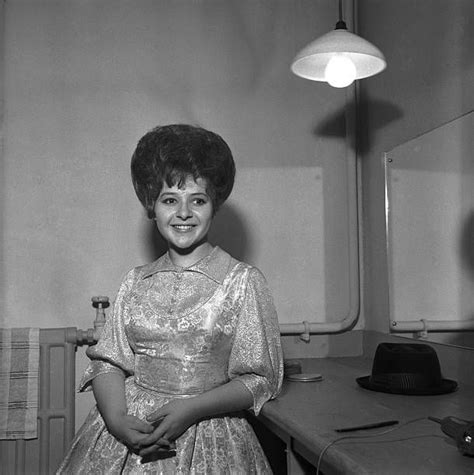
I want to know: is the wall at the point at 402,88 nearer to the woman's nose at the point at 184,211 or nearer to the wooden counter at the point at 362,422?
the wooden counter at the point at 362,422

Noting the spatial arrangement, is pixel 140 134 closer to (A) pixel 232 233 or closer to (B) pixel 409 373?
(A) pixel 232 233

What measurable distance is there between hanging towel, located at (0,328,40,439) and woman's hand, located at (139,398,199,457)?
82 cm

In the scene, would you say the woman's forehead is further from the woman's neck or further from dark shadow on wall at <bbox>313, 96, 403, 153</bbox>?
dark shadow on wall at <bbox>313, 96, 403, 153</bbox>

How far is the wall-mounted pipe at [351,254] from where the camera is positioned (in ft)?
6.71

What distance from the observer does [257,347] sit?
50.4 inches

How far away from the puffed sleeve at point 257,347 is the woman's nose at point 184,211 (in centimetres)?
17

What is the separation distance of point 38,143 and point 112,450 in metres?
1.07

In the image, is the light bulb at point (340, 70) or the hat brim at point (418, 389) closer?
the hat brim at point (418, 389)

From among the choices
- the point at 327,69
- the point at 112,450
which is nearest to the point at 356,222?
the point at 327,69

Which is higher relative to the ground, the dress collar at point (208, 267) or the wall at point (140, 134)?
the wall at point (140, 134)

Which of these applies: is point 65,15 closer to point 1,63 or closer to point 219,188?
point 1,63

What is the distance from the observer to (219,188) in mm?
1362

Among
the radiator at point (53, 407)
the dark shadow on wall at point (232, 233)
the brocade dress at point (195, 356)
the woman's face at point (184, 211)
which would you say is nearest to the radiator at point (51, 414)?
the radiator at point (53, 407)

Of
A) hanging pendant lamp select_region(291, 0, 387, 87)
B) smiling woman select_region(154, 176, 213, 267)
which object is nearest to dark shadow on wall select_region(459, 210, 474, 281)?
hanging pendant lamp select_region(291, 0, 387, 87)
